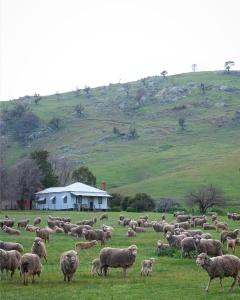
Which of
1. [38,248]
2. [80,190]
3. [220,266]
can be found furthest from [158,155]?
[220,266]

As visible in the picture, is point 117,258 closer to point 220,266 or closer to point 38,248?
point 38,248

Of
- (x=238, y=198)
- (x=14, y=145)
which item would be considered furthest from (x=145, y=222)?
(x=14, y=145)

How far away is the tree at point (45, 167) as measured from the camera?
111 meters

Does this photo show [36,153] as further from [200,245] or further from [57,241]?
[200,245]

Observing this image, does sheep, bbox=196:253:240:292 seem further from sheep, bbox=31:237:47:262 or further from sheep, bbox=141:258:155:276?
sheep, bbox=31:237:47:262

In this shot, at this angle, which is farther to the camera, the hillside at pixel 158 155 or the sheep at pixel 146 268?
the hillside at pixel 158 155

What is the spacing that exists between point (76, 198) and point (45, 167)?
11305mm

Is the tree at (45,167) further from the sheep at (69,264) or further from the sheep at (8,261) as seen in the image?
the sheep at (69,264)

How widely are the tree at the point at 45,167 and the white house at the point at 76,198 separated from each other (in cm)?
566

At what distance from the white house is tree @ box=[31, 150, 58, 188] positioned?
18.6 ft

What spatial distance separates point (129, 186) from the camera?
414 ft

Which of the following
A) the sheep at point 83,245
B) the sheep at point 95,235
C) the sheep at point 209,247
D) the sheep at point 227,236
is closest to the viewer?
the sheep at point 209,247

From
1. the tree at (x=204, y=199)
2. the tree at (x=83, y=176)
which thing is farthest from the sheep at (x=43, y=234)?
the tree at (x=83, y=176)

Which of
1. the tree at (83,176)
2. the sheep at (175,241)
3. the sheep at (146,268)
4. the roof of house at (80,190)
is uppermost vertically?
the tree at (83,176)
